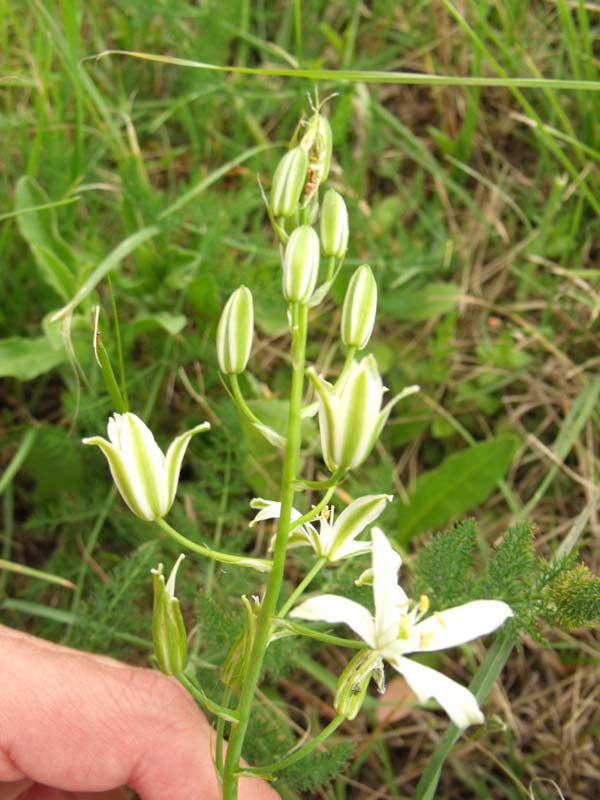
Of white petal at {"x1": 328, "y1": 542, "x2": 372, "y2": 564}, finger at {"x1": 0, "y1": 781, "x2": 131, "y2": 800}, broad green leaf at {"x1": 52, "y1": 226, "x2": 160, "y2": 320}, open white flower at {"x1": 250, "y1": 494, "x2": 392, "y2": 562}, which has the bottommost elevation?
finger at {"x1": 0, "y1": 781, "x2": 131, "y2": 800}

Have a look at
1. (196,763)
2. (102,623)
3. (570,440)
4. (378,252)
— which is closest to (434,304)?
(378,252)

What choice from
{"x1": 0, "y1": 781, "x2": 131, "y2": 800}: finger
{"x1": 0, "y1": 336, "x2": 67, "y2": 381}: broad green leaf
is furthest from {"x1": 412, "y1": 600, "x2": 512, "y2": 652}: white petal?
{"x1": 0, "y1": 336, "x2": 67, "y2": 381}: broad green leaf

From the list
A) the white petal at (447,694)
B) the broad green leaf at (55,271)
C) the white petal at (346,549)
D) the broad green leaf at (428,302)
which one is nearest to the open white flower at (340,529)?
the white petal at (346,549)

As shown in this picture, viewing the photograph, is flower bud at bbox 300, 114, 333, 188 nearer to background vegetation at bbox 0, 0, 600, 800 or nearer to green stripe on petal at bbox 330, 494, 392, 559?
green stripe on petal at bbox 330, 494, 392, 559

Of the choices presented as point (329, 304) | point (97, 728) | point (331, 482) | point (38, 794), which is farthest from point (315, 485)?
point (329, 304)

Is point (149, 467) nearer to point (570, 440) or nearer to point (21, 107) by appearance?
point (570, 440)

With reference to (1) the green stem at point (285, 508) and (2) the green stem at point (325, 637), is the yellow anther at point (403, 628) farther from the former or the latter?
(1) the green stem at point (285, 508)
